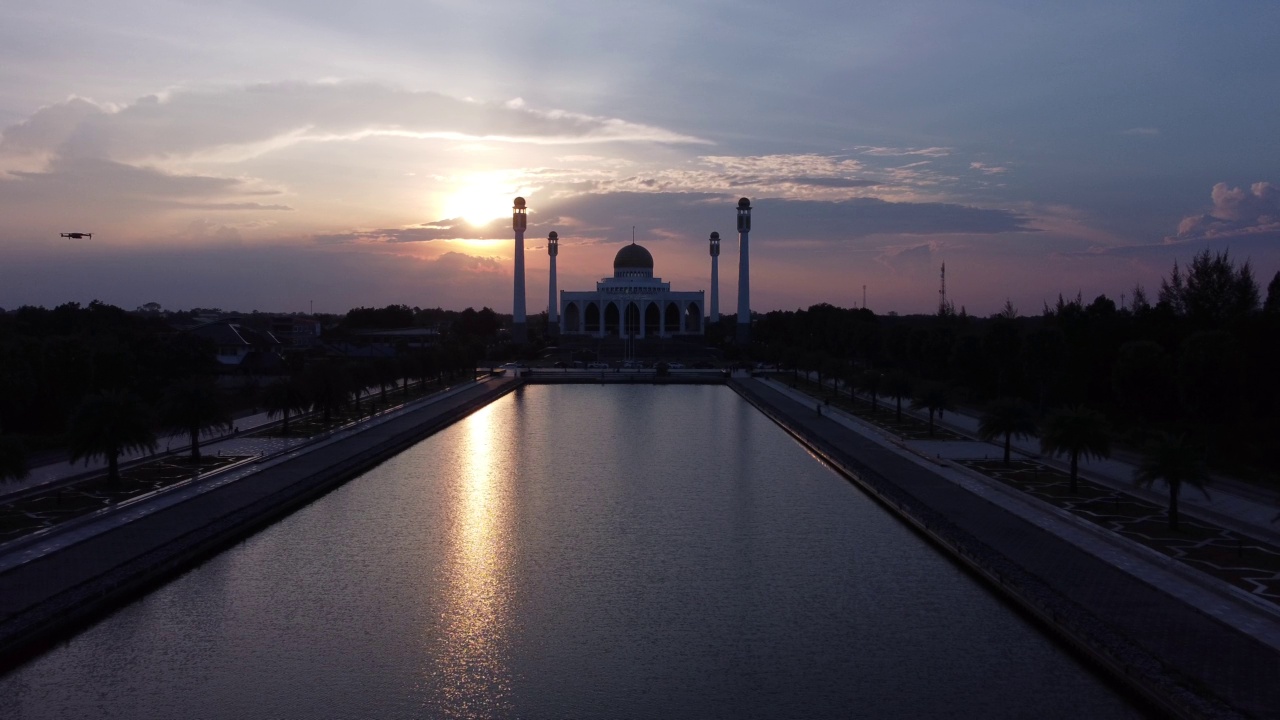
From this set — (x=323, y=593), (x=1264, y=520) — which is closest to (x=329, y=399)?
(x=323, y=593)

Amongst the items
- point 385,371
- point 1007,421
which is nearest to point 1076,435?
point 1007,421

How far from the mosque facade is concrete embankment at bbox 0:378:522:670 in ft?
177

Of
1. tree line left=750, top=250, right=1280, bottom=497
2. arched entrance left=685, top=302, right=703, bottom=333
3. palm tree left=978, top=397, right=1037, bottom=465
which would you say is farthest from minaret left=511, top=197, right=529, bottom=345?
palm tree left=978, top=397, right=1037, bottom=465

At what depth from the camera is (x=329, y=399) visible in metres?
26.7

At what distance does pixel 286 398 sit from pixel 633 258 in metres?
56.6

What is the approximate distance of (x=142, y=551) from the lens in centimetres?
1302

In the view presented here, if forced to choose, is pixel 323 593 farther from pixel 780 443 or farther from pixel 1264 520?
pixel 780 443

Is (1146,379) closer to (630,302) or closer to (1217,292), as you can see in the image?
(1217,292)

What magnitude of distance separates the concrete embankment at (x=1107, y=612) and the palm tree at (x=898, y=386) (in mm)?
9510

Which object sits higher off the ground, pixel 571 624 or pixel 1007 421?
pixel 1007 421

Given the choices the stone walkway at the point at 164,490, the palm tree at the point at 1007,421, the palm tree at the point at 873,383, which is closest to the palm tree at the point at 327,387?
the stone walkway at the point at 164,490

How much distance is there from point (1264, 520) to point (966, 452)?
7671mm

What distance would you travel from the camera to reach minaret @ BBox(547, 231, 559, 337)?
255ft

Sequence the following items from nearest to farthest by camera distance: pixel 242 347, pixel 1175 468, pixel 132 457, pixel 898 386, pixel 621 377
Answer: pixel 1175 468
pixel 132 457
pixel 898 386
pixel 621 377
pixel 242 347
